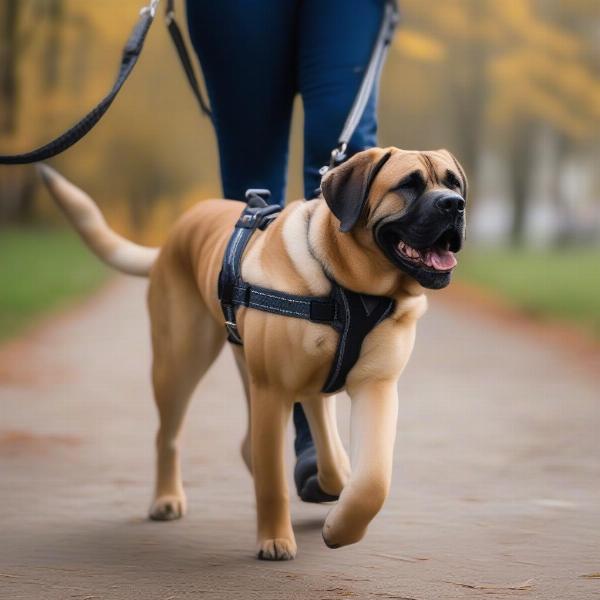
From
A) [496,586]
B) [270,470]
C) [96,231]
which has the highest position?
[96,231]

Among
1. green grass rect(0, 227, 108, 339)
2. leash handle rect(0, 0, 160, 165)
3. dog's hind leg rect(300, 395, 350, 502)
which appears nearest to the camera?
leash handle rect(0, 0, 160, 165)

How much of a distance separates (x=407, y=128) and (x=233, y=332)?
20.1 m

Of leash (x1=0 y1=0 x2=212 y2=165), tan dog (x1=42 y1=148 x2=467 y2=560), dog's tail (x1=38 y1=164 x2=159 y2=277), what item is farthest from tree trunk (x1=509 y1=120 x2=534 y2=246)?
tan dog (x1=42 y1=148 x2=467 y2=560)

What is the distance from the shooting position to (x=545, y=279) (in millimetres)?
17031

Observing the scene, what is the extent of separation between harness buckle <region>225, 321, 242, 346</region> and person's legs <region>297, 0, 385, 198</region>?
660mm

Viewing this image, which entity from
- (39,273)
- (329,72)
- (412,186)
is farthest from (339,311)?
(39,273)

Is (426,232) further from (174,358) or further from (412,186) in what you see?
(174,358)

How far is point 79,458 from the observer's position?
217 inches

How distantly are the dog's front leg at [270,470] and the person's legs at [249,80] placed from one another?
118 cm

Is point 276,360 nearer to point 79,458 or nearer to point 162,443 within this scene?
point 162,443

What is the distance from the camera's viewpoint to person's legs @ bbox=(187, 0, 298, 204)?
423cm

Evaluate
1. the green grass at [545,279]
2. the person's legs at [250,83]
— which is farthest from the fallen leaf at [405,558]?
the green grass at [545,279]

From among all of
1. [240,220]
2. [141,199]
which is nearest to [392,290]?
[240,220]

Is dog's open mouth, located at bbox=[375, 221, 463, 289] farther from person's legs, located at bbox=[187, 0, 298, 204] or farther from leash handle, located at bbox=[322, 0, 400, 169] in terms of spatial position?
person's legs, located at bbox=[187, 0, 298, 204]
